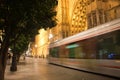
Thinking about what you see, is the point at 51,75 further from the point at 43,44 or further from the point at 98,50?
the point at 43,44

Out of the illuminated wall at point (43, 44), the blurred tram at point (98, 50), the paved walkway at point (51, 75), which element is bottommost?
the paved walkway at point (51, 75)

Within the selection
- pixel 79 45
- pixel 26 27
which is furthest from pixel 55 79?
pixel 79 45

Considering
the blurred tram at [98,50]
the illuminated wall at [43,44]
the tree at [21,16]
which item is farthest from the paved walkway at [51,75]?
the illuminated wall at [43,44]

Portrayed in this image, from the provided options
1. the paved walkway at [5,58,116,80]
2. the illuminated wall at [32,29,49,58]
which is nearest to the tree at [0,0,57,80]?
the paved walkway at [5,58,116,80]

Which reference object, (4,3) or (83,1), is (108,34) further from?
(83,1)

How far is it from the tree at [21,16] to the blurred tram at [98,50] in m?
3.57

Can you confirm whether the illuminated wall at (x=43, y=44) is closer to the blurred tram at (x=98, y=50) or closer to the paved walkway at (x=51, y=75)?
the paved walkway at (x=51, y=75)

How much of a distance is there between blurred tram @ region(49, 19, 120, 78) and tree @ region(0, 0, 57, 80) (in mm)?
3569

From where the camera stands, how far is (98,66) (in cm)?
1488

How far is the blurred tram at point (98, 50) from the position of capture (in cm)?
1273

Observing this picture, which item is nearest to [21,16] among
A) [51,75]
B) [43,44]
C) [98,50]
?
[98,50]

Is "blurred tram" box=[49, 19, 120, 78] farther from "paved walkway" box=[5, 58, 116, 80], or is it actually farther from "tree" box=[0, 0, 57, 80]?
"tree" box=[0, 0, 57, 80]

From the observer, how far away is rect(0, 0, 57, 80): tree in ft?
31.7

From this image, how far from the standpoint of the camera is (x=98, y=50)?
14.6 m
